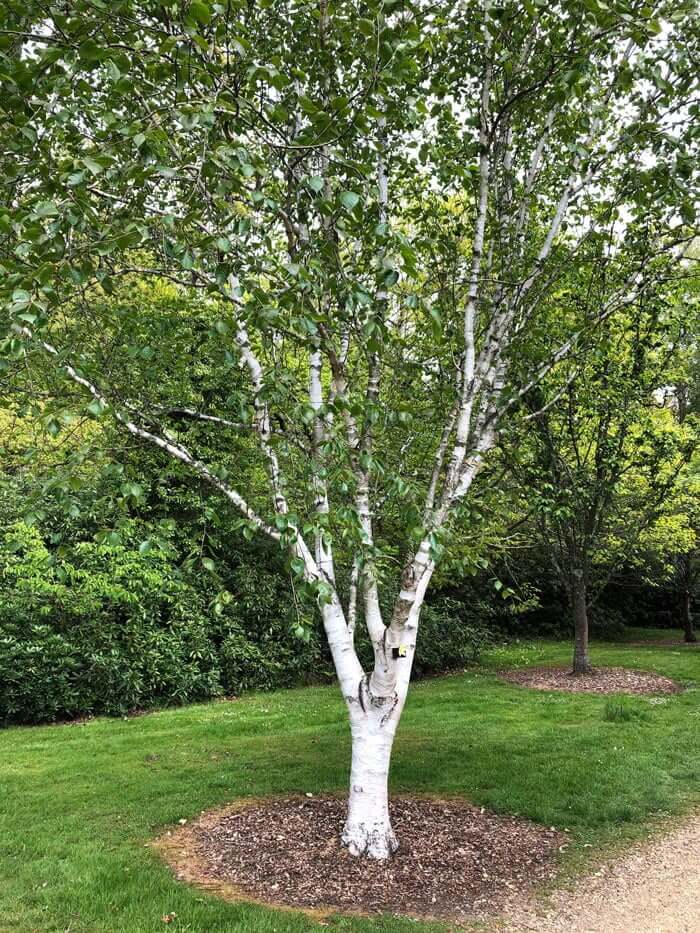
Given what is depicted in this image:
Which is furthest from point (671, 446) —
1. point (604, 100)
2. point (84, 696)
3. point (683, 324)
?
point (84, 696)

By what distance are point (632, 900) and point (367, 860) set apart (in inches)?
76.9

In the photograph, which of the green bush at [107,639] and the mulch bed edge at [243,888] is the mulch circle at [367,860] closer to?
the mulch bed edge at [243,888]

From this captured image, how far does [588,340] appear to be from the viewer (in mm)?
6395

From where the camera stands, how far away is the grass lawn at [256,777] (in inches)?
187

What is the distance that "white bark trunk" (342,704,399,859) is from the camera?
541 centimetres

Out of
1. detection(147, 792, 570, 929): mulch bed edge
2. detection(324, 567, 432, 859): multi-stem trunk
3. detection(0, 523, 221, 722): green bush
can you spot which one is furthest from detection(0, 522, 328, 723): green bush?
detection(324, 567, 432, 859): multi-stem trunk

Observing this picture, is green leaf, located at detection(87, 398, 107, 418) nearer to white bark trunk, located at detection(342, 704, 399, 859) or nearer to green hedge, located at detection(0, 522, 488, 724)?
white bark trunk, located at detection(342, 704, 399, 859)

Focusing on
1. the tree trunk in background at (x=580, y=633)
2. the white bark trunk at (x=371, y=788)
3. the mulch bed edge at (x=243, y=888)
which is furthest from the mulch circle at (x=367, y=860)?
the tree trunk in background at (x=580, y=633)

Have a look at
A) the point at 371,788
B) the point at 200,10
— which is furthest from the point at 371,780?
the point at 200,10

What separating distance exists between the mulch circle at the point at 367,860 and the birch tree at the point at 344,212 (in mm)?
337

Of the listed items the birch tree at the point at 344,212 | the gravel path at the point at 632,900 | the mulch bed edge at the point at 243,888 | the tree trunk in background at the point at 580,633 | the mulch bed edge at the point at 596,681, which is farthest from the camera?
the tree trunk in background at the point at 580,633

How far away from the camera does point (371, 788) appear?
5.46m

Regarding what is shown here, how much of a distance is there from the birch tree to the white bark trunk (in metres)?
0.02

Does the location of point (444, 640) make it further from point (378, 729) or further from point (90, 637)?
point (378, 729)
